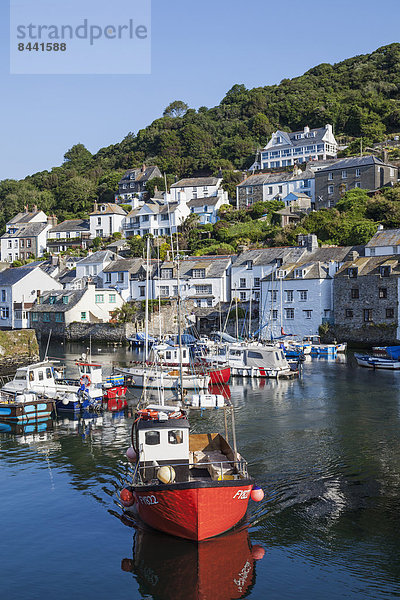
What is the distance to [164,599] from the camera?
1373 centimetres

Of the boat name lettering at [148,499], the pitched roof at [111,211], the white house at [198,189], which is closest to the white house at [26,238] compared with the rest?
the pitched roof at [111,211]

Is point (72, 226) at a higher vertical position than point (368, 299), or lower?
higher

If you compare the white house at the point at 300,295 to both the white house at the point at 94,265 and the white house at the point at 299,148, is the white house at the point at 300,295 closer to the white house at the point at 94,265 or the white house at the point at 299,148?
the white house at the point at 94,265

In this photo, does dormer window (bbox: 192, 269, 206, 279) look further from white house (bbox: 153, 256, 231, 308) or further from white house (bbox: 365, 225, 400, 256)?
white house (bbox: 365, 225, 400, 256)

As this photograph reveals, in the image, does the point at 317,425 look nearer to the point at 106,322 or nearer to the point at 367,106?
the point at 106,322

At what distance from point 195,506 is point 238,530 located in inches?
92.6

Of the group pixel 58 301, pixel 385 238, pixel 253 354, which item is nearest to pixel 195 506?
pixel 253 354

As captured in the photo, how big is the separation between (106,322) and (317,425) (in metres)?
47.1

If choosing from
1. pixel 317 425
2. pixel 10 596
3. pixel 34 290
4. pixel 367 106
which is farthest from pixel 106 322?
pixel 367 106

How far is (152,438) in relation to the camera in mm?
17547

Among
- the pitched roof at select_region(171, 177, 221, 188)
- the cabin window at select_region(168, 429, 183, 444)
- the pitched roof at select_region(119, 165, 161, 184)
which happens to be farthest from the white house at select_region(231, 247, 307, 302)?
the pitched roof at select_region(119, 165, 161, 184)

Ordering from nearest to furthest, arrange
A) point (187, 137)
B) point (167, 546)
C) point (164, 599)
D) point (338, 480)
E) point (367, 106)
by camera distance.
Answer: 1. point (164, 599)
2. point (167, 546)
3. point (338, 480)
4. point (367, 106)
5. point (187, 137)

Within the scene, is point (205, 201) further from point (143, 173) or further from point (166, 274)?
point (143, 173)

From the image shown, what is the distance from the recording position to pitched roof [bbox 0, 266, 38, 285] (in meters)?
78.4
